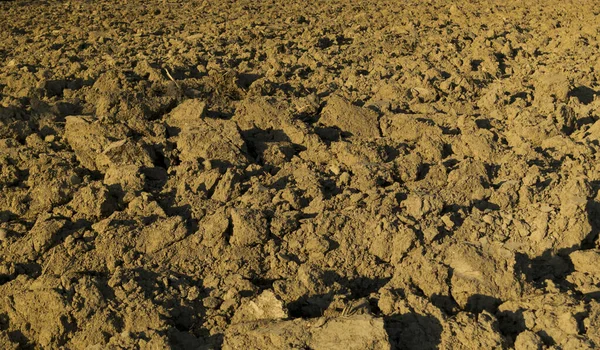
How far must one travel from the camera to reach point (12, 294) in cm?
277

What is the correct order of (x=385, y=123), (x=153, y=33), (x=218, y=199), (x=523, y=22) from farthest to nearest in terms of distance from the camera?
1. (x=523, y=22)
2. (x=153, y=33)
3. (x=385, y=123)
4. (x=218, y=199)

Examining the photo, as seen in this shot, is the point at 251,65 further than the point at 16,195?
Yes

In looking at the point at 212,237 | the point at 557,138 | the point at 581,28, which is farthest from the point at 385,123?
the point at 581,28

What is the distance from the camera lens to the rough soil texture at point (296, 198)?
262cm

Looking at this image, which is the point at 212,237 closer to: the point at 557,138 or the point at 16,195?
the point at 16,195

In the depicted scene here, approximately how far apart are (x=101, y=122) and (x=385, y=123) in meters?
1.86

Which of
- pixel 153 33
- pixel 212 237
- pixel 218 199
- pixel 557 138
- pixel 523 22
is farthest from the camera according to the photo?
pixel 523 22

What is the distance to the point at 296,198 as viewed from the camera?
10.8ft

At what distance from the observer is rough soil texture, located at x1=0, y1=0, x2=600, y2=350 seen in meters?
2.62

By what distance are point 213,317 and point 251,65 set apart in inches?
121

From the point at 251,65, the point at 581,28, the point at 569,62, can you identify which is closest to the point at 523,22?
the point at 581,28

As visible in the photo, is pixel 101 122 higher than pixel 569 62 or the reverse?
higher

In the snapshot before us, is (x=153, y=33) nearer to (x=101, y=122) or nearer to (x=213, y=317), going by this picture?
(x=101, y=122)

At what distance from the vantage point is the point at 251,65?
5.30 meters
